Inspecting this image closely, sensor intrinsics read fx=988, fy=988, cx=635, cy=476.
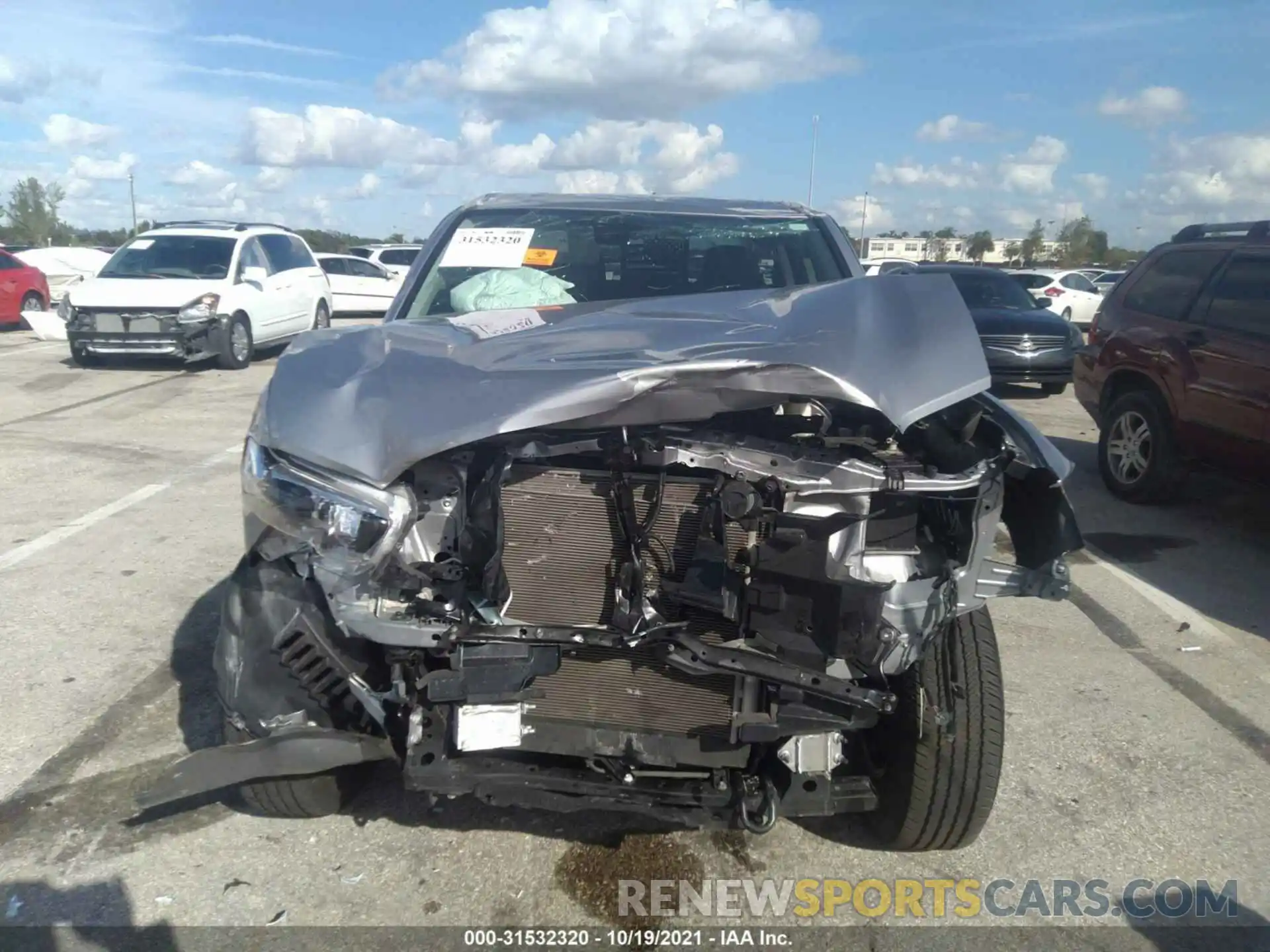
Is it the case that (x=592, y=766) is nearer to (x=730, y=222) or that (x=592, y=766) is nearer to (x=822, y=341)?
(x=822, y=341)

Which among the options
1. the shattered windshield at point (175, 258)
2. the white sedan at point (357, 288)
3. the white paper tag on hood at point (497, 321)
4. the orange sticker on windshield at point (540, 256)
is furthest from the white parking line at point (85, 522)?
the white sedan at point (357, 288)

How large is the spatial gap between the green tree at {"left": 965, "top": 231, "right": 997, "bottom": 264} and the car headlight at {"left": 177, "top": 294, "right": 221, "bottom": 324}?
1937 inches

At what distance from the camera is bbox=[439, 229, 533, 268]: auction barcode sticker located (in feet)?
13.4

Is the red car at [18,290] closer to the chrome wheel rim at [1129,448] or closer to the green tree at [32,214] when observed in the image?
the chrome wheel rim at [1129,448]

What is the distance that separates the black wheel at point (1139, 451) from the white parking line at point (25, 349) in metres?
14.7

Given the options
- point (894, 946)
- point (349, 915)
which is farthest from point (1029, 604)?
point (349, 915)

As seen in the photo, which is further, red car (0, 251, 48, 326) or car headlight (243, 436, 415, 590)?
red car (0, 251, 48, 326)

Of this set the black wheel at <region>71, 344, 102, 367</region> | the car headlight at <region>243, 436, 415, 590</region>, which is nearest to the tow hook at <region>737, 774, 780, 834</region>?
the car headlight at <region>243, 436, 415, 590</region>

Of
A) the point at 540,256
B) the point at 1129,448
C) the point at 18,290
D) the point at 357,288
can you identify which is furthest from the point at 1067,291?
the point at 18,290

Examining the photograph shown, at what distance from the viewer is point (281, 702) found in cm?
270

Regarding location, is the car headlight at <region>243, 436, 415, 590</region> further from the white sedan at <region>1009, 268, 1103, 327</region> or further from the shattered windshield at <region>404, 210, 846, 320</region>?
the white sedan at <region>1009, 268, 1103, 327</region>

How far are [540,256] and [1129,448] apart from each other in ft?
16.7

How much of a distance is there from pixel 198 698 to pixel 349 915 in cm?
153

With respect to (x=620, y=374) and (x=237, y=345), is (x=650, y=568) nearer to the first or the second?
(x=620, y=374)
